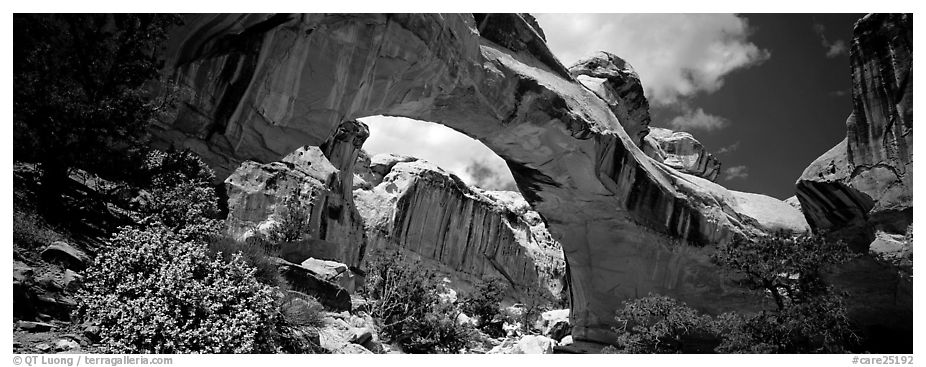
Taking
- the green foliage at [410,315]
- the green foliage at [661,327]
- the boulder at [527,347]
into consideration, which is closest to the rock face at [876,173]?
the green foliage at [661,327]

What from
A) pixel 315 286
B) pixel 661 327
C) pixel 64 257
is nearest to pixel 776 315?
pixel 661 327

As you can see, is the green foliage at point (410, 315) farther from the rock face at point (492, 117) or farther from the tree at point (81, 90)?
the tree at point (81, 90)

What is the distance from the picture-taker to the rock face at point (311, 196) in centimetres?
2592

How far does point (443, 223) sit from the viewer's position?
41656mm

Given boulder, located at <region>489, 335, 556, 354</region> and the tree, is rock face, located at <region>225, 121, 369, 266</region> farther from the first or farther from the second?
the tree

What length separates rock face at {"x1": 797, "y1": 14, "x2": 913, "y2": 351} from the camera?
45.9ft

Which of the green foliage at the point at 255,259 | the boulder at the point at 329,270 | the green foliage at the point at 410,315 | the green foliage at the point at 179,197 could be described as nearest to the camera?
Answer: the green foliage at the point at 179,197

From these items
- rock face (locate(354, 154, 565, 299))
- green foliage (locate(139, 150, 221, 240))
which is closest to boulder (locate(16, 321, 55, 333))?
green foliage (locate(139, 150, 221, 240))

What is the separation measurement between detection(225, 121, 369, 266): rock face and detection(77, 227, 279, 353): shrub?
1357 centimetres

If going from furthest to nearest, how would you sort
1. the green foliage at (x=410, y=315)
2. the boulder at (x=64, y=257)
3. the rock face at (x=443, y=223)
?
the rock face at (x=443, y=223)
the green foliage at (x=410, y=315)
the boulder at (x=64, y=257)

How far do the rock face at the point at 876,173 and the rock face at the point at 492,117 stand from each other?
9.13 feet

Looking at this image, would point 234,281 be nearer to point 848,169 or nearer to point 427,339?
point 427,339

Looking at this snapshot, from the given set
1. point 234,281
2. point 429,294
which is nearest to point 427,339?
point 429,294

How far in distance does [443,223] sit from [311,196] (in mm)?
14381
